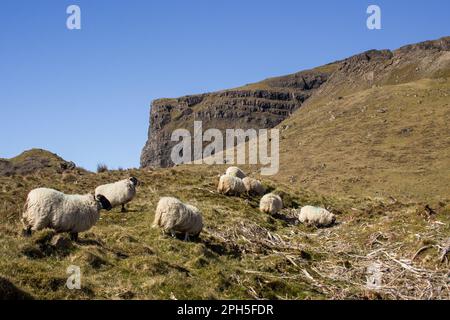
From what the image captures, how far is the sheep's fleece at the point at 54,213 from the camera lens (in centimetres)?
1502

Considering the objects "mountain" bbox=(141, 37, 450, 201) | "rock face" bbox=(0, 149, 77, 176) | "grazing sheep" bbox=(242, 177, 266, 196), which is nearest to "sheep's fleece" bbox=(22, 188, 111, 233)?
"grazing sheep" bbox=(242, 177, 266, 196)

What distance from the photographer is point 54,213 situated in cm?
1520

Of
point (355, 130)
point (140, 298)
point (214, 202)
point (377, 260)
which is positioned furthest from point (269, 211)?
point (355, 130)

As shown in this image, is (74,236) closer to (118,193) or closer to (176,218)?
(176,218)

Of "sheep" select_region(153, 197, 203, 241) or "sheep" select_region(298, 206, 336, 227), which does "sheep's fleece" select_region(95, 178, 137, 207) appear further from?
"sheep" select_region(298, 206, 336, 227)

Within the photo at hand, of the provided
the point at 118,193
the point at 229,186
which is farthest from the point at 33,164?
the point at 118,193

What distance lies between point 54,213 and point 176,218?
15.8 feet

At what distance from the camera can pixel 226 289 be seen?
13.7 meters

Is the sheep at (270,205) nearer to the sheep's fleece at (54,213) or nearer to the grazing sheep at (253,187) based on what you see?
the grazing sheep at (253,187)

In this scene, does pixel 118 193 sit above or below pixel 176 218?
above

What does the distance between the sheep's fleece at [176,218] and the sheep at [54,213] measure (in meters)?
3.18

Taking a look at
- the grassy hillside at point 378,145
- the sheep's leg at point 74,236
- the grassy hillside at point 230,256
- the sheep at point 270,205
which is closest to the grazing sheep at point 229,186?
the grassy hillside at point 230,256

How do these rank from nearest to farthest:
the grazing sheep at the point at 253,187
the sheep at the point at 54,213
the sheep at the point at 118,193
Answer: the sheep at the point at 54,213
the sheep at the point at 118,193
the grazing sheep at the point at 253,187

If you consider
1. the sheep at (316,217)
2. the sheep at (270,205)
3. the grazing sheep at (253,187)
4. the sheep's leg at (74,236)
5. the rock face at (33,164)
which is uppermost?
the rock face at (33,164)
